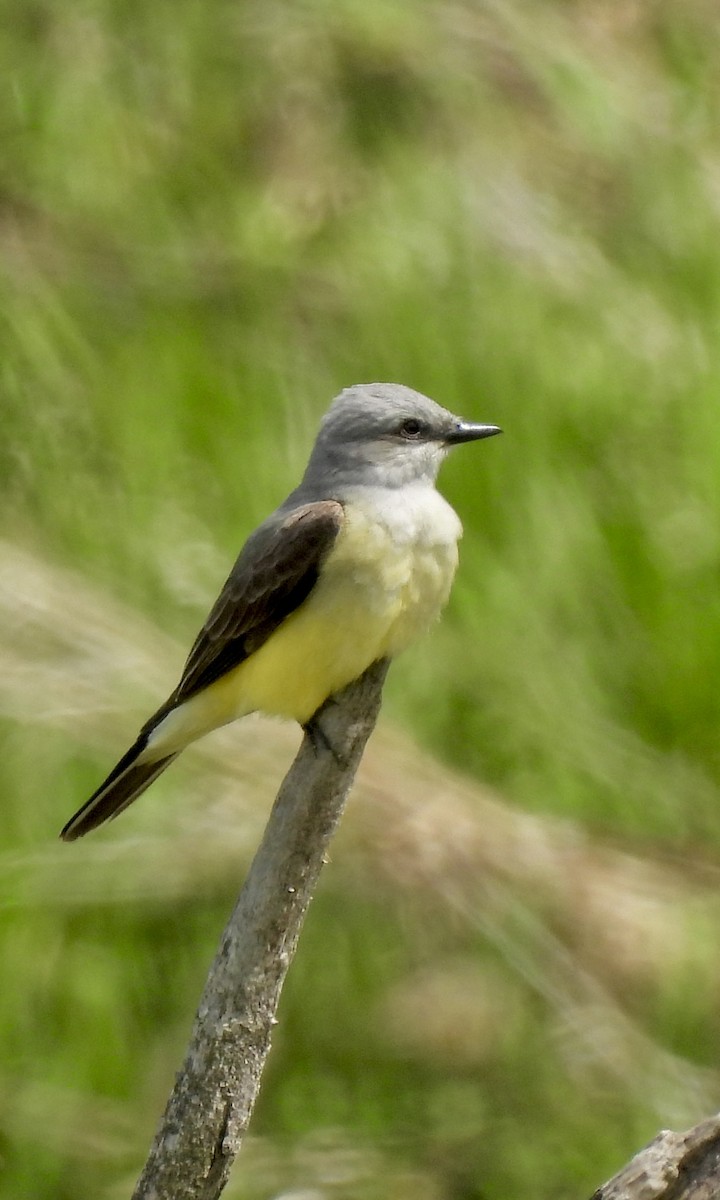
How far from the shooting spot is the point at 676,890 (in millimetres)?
2840

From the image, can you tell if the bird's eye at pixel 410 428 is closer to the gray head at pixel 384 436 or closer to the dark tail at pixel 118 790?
the gray head at pixel 384 436

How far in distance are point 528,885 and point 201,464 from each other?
0.94 metres

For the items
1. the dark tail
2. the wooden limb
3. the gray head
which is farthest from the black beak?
the wooden limb

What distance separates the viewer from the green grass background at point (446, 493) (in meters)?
2.73

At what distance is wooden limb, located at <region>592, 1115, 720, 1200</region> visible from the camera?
151 cm

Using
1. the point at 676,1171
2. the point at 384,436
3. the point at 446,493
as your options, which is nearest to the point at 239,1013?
the point at 676,1171

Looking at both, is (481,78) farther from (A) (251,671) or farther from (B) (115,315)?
(A) (251,671)

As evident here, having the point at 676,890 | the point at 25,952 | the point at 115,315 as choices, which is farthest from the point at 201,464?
the point at 676,890

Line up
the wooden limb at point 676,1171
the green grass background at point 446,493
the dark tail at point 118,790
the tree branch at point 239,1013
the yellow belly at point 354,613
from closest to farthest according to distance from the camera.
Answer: the wooden limb at point 676,1171 → the tree branch at point 239,1013 → the yellow belly at point 354,613 → the dark tail at point 118,790 → the green grass background at point 446,493

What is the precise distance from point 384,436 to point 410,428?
4 cm

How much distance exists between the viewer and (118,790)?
88.0 inches

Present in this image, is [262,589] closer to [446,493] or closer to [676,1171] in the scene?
[446,493]

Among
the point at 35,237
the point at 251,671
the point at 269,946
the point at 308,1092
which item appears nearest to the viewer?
the point at 269,946

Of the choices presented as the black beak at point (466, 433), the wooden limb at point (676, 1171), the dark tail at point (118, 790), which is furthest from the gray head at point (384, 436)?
the wooden limb at point (676, 1171)
